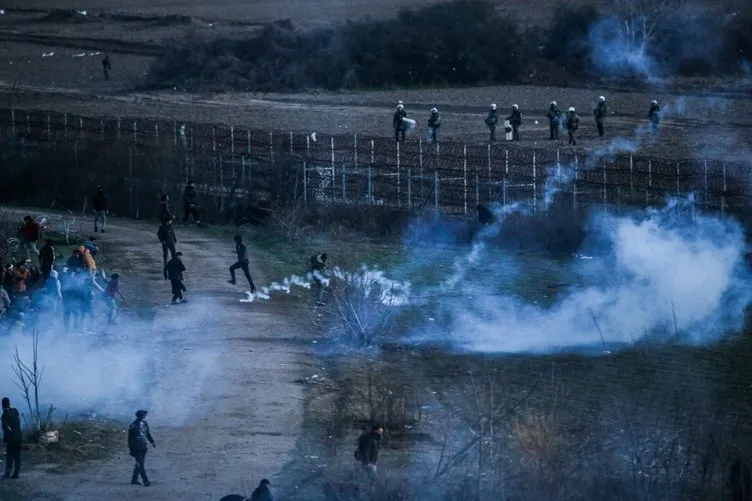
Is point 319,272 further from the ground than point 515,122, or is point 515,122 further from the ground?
point 515,122

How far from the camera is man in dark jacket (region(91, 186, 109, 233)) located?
33062 mm

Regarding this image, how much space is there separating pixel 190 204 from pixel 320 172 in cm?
348

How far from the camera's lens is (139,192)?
3941cm

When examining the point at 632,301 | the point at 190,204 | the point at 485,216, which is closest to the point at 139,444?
the point at 632,301

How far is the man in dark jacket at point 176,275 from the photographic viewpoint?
25359 millimetres

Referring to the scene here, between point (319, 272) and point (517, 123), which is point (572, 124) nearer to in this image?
point (517, 123)

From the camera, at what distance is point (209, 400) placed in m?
20.5

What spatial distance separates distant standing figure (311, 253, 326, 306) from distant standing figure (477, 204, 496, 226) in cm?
660

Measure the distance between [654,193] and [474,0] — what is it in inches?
1499

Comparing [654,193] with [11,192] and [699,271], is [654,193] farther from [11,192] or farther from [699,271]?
[11,192]

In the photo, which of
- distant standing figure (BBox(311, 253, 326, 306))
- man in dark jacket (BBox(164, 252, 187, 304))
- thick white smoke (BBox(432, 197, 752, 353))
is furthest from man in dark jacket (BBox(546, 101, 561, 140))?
man in dark jacket (BBox(164, 252, 187, 304))

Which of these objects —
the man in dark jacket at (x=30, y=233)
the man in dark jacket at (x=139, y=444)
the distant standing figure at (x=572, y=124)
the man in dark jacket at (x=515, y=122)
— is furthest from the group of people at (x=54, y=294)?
the man in dark jacket at (x=515, y=122)

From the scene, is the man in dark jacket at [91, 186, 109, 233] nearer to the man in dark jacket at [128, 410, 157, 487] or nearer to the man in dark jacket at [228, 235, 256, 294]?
the man in dark jacket at [228, 235, 256, 294]

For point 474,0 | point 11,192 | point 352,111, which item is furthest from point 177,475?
point 474,0
